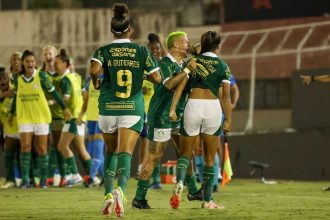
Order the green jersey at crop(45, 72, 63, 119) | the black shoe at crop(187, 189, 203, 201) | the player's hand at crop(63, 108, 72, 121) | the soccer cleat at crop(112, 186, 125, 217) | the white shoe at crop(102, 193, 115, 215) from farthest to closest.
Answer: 1. the green jersey at crop(45, 72, 63, 119)
2. the player's hand at crop(63, 108, 72, 121)
3. the black shoe at crop(187, 189, 203, 201)
4. the white shoe at crop(102, 193, 115, 215)
5. the soccer cleat at crop(112, 186, 125, 217)

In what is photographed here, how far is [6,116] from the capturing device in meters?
21.4

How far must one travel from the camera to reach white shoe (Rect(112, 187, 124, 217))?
42.6ft

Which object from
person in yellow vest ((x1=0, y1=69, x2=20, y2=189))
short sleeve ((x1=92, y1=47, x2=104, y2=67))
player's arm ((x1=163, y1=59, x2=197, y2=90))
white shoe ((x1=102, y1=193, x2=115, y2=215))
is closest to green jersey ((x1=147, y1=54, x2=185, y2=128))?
player's arm ((x1=163, y1=59, x2=197, y2=90))

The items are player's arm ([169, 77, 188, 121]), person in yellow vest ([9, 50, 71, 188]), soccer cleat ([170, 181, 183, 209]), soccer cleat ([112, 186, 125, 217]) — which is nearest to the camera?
soccer cleat ([112, 186, 125, 217])

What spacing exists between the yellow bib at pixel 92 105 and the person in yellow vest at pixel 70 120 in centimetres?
20

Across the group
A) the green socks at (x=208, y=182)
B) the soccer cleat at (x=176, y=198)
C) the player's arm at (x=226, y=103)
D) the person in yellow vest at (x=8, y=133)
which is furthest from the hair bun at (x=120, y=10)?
the person in yellow vest at (x=8, y=133)

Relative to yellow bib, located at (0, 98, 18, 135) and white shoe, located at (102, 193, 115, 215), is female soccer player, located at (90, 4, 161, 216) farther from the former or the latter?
yellow bib, located at (0, 98, 18, 135)

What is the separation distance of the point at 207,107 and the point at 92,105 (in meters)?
6.63

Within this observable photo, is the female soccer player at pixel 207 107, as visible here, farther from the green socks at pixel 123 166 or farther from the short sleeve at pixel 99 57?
the short sleeve at pixel 99 57

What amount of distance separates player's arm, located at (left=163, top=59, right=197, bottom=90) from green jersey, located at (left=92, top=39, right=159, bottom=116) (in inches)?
35.6

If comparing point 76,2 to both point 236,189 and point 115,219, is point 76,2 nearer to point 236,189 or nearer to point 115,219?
→ point 236,189

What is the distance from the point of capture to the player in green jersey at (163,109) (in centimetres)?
1466

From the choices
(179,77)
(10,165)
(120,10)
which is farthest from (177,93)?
(10,165)

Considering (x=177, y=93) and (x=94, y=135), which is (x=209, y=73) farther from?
(x=94, y=135)
